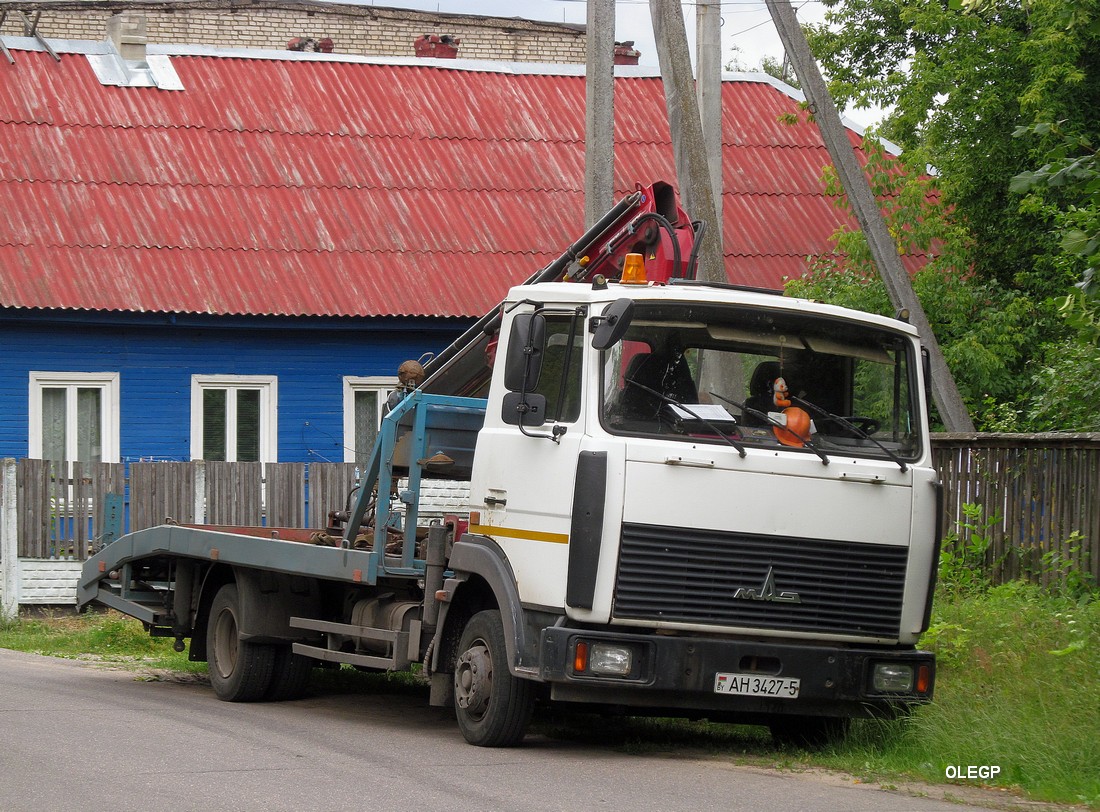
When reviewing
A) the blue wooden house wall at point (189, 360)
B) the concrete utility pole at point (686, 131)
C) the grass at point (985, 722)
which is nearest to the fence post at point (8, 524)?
the blue wooden house wall at point (189, 360)

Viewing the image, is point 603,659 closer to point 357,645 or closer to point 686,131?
point 357,645

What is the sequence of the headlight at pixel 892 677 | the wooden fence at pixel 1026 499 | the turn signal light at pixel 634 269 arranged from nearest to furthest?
1. the headlight at pixel 892 677
2. the turn signal light at pixel 634 269
3. the wooden fence at pixel 1026 499

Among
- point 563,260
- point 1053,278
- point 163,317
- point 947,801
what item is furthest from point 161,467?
point 947,801

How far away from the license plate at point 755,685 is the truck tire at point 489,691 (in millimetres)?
1035

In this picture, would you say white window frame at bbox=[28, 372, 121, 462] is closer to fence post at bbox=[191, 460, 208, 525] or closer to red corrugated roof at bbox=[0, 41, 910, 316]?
red corrugated roof at bbox=[0, 41, 910, 316]

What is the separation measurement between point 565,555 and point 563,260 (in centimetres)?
287

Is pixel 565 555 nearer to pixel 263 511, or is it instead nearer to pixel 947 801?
pixel 947 801

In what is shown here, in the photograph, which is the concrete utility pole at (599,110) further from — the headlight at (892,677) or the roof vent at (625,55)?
the roof vent at (625,55)

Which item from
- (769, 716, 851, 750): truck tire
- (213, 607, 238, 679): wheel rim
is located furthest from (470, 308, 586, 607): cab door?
(213, 607, 238, 679): wheel rim

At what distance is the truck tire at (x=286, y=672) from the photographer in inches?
431

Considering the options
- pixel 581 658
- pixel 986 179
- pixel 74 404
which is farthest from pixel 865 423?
pixel 74 404

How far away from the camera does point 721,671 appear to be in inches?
310

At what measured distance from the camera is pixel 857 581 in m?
8.15

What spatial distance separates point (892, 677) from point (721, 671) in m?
1.01
